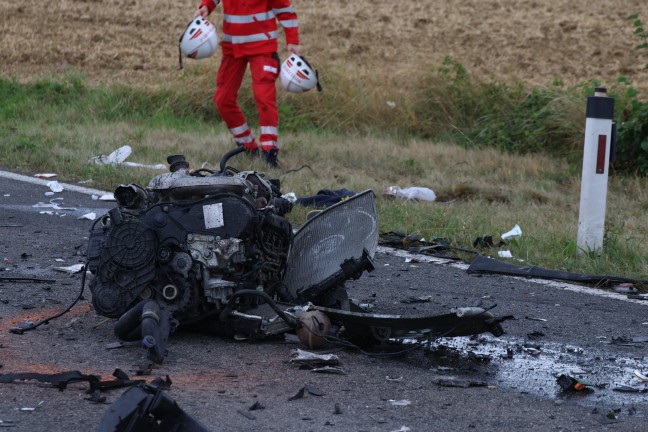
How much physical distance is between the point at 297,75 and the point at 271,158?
100 cm

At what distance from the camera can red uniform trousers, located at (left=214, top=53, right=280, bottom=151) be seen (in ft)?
31.5

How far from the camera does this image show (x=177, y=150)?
9.72 m

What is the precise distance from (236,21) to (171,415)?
22.3ft

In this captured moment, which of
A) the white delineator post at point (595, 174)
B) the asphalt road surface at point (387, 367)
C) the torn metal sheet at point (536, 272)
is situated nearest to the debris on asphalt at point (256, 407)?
the asphalt road surface at point (387, 367)

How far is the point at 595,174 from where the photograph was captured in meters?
6.47

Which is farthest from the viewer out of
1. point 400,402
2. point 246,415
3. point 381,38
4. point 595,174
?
point 381,38

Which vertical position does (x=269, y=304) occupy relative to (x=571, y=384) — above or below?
above

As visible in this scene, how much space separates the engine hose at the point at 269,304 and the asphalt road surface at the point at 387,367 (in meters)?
0.13

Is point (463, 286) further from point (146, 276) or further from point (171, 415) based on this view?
point (171, 415)

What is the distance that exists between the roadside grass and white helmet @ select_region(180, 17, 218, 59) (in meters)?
0.85

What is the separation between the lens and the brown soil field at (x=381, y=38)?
47.4 feet

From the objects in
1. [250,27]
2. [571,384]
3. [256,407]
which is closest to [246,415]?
[256,407]

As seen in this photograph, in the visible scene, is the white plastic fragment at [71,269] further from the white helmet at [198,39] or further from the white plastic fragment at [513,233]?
the white helmet at [198,39]

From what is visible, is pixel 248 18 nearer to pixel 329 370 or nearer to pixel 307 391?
pixel 329 370
